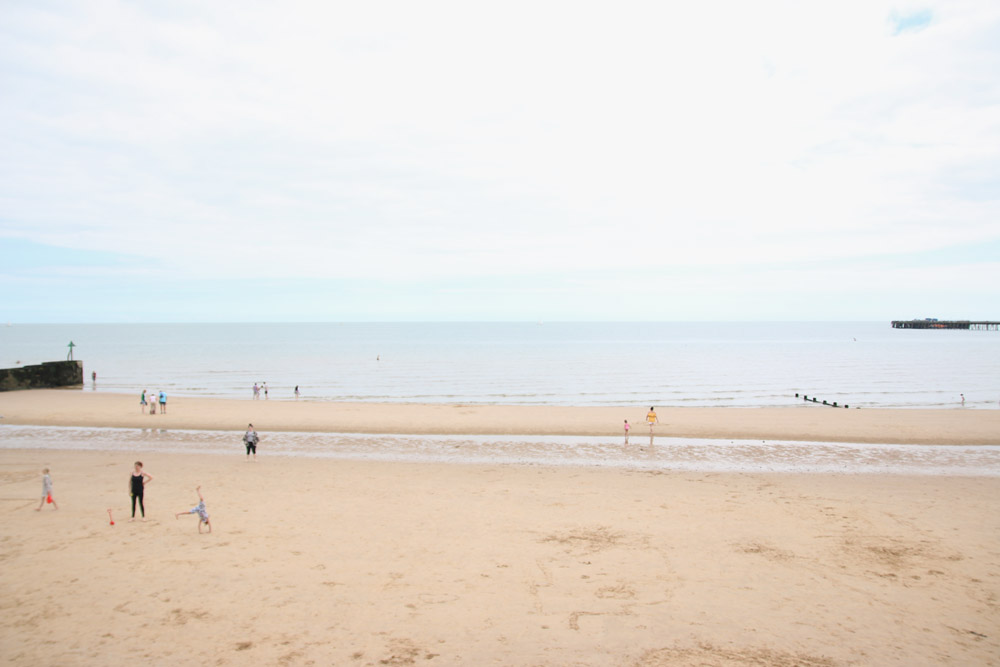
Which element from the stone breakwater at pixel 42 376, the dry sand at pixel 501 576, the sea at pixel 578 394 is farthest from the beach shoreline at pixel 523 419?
the dry sand at pixel 501 576

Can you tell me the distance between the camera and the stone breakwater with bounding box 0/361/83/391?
43156 mm

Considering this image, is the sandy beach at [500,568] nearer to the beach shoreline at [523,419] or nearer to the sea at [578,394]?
the sea at [578,394]

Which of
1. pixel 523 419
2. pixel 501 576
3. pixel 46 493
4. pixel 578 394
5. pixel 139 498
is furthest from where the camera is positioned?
pixel 578 394

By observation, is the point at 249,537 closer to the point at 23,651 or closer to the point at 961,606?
the point at 23,651

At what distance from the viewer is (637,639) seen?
854cm

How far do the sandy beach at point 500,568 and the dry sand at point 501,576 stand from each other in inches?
2.0

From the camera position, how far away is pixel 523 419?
1252 inches

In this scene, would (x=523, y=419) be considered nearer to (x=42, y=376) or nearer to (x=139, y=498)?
(x=139, y=498)

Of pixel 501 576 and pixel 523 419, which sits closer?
pixel 501 576

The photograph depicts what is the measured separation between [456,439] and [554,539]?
14328 millimetres

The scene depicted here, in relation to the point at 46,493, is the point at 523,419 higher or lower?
lower

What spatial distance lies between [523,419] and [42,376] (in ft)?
137

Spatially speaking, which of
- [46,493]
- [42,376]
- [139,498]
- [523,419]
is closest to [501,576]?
[139,498]

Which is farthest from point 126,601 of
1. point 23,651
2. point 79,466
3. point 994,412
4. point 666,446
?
point 994,412
